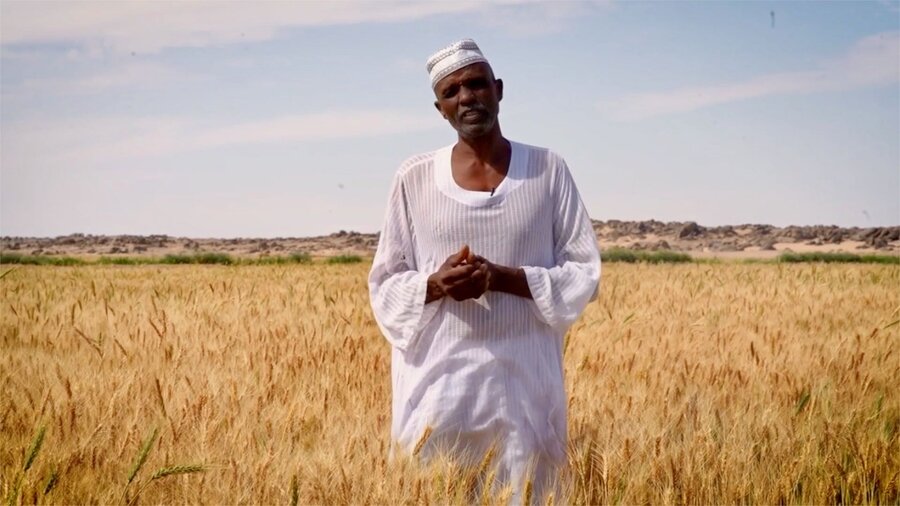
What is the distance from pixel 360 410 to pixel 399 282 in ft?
2.91

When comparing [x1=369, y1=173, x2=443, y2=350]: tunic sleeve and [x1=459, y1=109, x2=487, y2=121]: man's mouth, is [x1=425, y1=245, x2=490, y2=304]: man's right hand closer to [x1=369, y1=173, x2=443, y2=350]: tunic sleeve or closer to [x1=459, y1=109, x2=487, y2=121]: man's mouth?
[x1=369, y1=173, x2=443, y2=350]: tunic sleeve

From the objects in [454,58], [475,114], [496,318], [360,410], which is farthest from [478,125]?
[360,410]

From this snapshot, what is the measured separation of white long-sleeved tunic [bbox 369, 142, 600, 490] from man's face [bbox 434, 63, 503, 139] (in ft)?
0.52

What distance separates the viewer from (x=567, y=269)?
2.67m

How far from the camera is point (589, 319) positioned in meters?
6.17

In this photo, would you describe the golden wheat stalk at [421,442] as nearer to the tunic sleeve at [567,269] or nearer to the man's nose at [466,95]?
the tunic sleeve at [567,269]

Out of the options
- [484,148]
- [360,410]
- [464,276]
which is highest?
[484,148]

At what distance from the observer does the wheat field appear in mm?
2543

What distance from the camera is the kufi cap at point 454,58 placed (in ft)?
8.46

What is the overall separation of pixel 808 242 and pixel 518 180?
30792mm

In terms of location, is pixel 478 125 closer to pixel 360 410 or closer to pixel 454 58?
pixel 454 58

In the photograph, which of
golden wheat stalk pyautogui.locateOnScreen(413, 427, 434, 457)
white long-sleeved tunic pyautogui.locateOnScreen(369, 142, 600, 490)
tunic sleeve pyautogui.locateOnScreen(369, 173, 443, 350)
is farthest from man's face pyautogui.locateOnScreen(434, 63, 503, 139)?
golden wheat stalk pyautogui.locateOnScreen(413, 427, 434, 457)

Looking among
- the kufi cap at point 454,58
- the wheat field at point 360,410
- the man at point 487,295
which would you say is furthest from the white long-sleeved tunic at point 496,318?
the kufi cap at point 454,58

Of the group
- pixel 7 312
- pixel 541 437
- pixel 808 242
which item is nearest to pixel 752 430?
pixel 541 437
